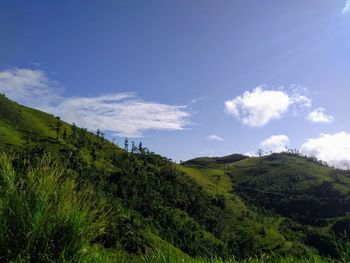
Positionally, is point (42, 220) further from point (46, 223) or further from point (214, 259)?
point (214, 259)

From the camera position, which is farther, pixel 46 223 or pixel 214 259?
pixel 214 259

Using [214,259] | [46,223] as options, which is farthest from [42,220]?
[214,259]

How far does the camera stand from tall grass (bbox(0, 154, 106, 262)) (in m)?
7.45

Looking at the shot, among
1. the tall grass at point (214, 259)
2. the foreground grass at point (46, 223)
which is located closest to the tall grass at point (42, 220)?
the foreground grass at point (46, 223)

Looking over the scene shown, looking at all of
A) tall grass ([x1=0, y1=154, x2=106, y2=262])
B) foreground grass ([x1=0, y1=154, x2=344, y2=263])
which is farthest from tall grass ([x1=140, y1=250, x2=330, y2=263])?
tall grass ([x1=0, y1=154, x2=106, y2=262])

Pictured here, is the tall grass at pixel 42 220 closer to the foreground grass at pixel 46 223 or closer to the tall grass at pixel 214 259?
the foreground grass at pixel 46 223

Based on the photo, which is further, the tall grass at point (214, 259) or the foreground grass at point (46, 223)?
the tall grass at point (214, 259)

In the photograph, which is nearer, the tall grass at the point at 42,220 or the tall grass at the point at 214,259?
the tall grass at the point at 42,220

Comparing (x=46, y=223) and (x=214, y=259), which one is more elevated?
(x=46, y=223)

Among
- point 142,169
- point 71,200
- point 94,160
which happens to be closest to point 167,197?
point 142,169

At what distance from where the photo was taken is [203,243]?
481ft

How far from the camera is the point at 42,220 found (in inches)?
297

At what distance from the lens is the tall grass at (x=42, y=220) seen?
745 centimetres

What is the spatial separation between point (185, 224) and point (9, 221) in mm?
152767
